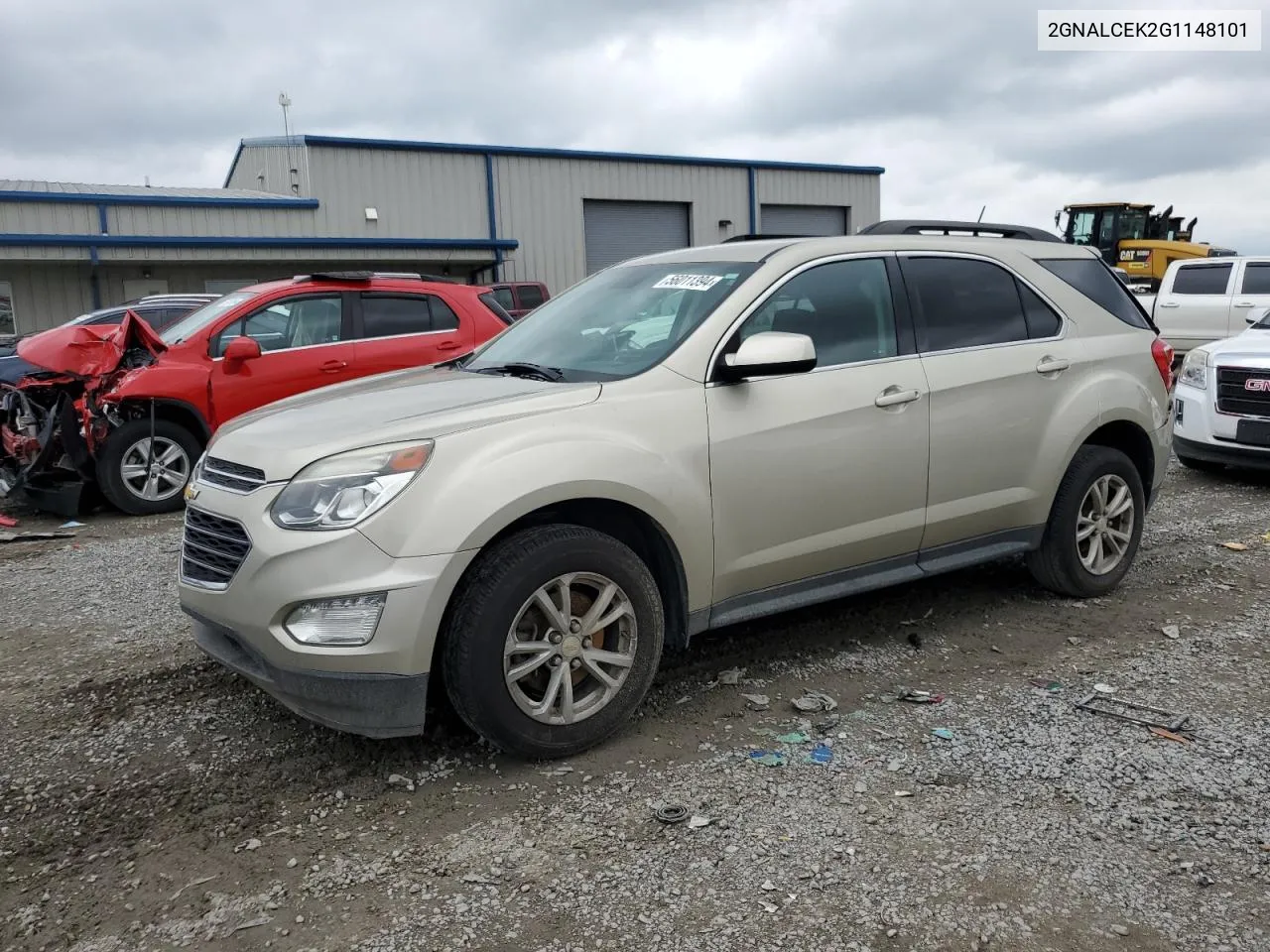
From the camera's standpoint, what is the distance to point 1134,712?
3861 millimetres

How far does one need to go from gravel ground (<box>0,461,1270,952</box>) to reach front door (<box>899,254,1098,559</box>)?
63 centimetres

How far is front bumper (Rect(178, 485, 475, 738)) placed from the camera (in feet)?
10.2

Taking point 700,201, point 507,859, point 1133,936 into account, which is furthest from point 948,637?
point 700,201

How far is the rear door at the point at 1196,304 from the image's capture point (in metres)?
15.1

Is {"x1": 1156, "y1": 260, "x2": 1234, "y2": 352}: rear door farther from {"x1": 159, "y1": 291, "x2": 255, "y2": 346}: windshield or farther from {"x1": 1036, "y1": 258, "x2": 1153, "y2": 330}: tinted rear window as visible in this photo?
{"x1": 159, "y1": 291, "x2": 255, "y2": 346}: windshield

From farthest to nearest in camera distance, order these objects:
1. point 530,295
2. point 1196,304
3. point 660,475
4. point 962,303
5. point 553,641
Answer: point 530,295
point 1196,304
point 962,303
point 660,475
point 553,641

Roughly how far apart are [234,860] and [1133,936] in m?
2.43

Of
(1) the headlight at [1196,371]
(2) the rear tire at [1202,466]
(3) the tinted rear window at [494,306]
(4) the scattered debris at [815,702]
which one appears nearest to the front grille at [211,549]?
(4) the scattered debris at [815,702]

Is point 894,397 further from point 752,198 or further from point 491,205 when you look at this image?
point 752,198

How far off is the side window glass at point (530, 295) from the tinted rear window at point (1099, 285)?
14.1 metres

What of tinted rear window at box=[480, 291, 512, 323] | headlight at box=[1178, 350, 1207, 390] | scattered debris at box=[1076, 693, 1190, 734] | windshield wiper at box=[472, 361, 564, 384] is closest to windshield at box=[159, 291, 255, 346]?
tinted rear window at box=[480, 291, 512, 323]

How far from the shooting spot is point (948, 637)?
4746mm

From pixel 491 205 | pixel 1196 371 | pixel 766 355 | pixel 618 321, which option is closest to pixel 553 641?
pixel 766 355

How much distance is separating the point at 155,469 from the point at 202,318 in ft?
4.45
